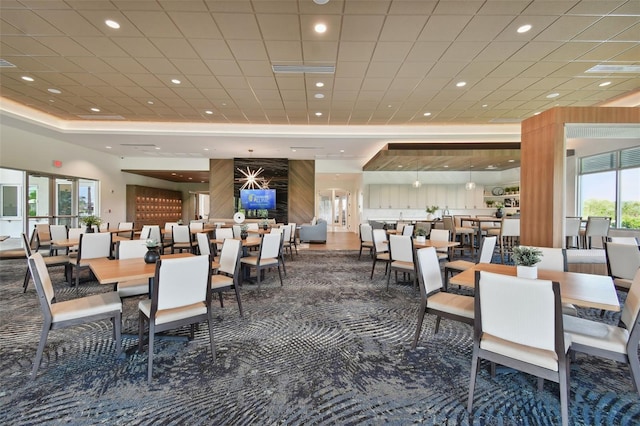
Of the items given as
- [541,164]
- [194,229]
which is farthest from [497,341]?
[194,229]

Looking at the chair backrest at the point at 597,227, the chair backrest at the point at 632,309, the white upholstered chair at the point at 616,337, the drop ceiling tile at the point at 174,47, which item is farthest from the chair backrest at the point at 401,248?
the chair backrest at the point at 597,227

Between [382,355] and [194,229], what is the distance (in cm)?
677

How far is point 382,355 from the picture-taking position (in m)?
2.46

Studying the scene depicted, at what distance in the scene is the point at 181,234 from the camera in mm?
6645

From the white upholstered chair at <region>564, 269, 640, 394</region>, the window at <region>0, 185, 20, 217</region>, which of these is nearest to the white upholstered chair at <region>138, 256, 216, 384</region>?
the white upholstered chair at <region>564, 269, 640, 394</region>

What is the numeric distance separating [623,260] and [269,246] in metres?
4.51

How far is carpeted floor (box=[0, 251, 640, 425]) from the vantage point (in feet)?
5.74

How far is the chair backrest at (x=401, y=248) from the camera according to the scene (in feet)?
13.3

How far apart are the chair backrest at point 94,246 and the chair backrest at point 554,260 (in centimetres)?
567

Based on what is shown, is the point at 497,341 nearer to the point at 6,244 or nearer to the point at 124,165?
the point at 6,244

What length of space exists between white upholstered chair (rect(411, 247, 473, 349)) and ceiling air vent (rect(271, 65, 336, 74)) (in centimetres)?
352

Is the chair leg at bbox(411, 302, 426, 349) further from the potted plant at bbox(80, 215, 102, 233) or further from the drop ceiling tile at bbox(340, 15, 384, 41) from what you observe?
the potted plant at bbox(80, 215, 102, 233)

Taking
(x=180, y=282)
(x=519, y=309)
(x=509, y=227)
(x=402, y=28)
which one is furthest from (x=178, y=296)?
(x=509, y=227)

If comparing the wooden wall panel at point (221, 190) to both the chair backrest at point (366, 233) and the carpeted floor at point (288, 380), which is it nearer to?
the chair backrest at point (366, 233)
